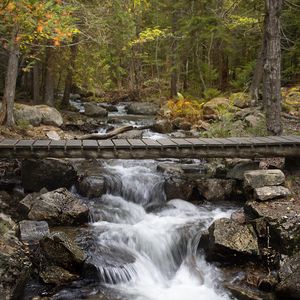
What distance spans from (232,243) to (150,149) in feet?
11.4

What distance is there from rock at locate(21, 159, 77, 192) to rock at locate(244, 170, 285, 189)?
4.86 m

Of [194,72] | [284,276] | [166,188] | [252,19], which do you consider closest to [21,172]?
[166,188]

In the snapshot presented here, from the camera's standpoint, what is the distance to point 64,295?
6055 mm

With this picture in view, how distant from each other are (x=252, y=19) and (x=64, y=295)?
55.4 feet

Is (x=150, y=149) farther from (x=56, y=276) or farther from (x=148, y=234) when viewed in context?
(x=56, y=276)

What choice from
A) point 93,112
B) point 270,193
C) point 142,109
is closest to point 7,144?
point 270,193

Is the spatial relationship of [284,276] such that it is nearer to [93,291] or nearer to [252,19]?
[93,291]

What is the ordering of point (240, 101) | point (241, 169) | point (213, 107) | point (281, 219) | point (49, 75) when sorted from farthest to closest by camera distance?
point (240, 101) → point (213, 107) → point (49, 75) → point (241, 169) → point (281, 219)

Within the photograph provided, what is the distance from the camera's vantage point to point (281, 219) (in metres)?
7.36

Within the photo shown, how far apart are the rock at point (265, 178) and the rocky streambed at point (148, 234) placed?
0.07 ft

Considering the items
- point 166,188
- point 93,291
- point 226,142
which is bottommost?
point 93,291

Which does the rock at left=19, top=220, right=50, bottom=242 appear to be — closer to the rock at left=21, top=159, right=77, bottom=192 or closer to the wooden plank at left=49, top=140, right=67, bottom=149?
the wooden plank at left=49, top=140, right=67, bottom=149

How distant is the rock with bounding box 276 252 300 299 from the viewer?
5.81 metres

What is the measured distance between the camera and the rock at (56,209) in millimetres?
8188
